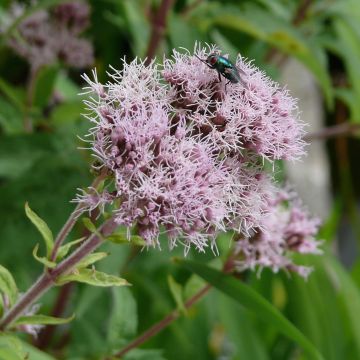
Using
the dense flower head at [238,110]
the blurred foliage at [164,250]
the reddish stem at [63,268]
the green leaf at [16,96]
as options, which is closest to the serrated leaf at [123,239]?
the reddish stem at [63,268]

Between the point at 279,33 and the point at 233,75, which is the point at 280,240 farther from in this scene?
the point at 279,33

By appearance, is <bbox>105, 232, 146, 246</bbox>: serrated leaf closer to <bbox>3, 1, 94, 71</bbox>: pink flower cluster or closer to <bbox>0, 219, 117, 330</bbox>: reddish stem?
<bbox>0, 219, 117, 330</bbox>: reddish stem

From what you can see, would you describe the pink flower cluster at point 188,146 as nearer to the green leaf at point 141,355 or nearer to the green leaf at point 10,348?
the green leaf at point 10,348

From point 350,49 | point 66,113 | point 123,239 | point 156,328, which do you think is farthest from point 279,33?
point 123,239

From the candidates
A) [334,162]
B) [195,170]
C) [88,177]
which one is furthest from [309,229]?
[334,162]

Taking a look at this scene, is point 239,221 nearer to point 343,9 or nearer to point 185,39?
point 185,39

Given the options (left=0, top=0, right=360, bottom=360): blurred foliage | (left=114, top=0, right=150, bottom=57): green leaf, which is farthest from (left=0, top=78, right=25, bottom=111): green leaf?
(left=114, top=0, right=150, bottom=57): green leaf
